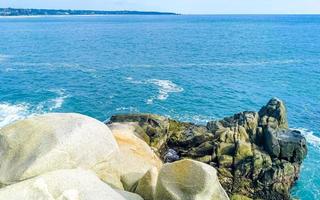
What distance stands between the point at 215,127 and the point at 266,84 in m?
38.9

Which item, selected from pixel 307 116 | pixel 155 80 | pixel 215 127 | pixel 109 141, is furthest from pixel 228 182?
pixel 155 80

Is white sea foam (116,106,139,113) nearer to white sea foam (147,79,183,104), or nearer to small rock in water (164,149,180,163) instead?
white sea foam (147,79,183,104)

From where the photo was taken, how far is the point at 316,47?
141625 millimetres

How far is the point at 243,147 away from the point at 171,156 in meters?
7.26

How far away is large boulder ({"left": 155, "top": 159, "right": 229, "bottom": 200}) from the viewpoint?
56.1ft

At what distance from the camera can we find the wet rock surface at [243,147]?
35.3 m

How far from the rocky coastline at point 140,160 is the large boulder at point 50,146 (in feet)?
0.14

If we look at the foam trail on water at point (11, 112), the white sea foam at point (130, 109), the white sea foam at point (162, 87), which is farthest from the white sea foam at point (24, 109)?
the white sea foam at point (162, 87)

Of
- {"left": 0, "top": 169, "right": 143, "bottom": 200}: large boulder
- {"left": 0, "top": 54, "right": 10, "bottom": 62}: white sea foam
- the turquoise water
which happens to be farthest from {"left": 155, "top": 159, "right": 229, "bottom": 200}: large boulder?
{"left": 0, "top": 54, "right": 10, "bottom": 62}: white sea foam

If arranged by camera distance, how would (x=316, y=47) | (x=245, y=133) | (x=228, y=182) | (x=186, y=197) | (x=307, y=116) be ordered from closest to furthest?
(x=186, y=197) < (x=228, y=182) < (x=245, y=133) < (x=307, y=116) < (x=316, y=47)

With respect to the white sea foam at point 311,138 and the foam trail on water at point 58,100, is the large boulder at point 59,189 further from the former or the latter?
the foam trail on water at point 58,100

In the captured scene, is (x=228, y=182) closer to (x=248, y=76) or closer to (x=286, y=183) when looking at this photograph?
(x=286, y=183)

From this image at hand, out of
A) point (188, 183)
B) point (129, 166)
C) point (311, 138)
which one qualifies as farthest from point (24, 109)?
point (188, 183)

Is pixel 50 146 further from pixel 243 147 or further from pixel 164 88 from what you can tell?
pixel 164 88
